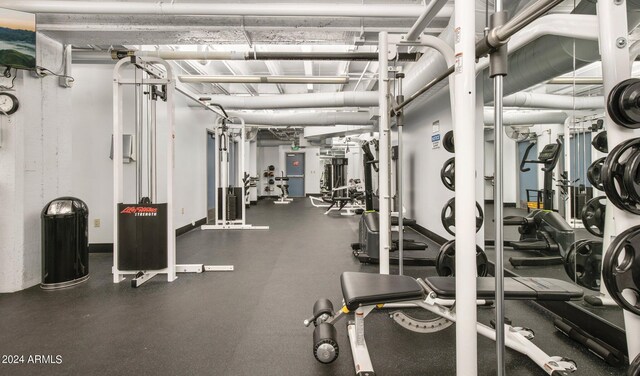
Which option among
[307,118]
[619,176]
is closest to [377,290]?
[619,176]

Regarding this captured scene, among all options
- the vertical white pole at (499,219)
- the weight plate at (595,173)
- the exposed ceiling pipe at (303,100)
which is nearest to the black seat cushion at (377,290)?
the vertical white pole at (499,219)

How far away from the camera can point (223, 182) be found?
5.59 m

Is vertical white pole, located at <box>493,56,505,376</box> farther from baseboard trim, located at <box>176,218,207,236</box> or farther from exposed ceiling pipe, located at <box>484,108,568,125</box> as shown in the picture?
→ baseboard trim, located at <box>176,218,207,236</box>

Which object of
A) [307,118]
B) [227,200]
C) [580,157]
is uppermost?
[307,118]

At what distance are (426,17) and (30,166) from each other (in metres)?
3.58

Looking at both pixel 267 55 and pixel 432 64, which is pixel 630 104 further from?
pixel 267 55

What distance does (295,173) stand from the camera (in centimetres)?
1341

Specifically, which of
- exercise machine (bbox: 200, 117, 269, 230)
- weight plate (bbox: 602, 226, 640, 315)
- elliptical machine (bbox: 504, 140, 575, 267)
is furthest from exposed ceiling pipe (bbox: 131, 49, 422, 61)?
exercise machine (bbox: 200, 117, 269, 230)

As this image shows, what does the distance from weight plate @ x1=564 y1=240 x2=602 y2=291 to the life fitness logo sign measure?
142 inches

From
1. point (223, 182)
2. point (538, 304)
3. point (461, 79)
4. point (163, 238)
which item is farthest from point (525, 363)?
point (223, 182)

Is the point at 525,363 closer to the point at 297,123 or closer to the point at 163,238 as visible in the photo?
the point at 163,238

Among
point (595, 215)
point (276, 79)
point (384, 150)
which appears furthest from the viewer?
point (276, 79)

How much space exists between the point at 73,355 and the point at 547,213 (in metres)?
4.25

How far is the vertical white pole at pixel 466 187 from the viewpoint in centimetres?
101
